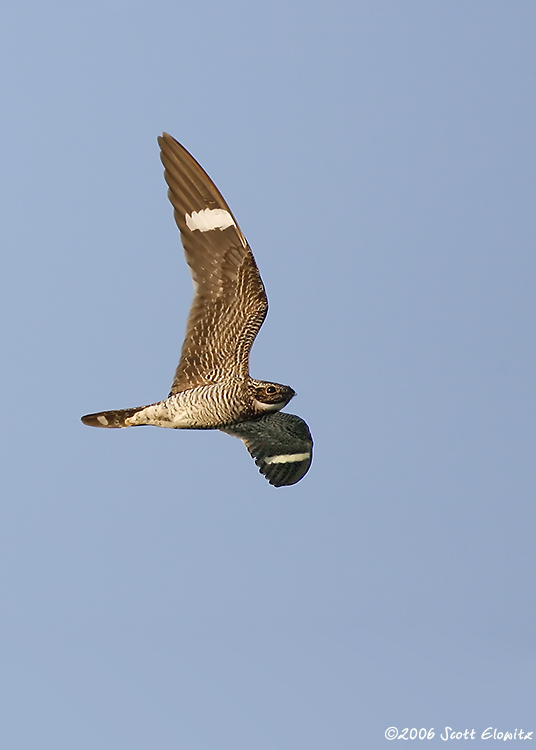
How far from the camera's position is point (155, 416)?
488 inches

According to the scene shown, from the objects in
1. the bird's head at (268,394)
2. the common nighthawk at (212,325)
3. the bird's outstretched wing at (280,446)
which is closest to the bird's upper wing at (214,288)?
the common nighthawk at (212,325)

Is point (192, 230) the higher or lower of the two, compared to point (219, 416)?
higher

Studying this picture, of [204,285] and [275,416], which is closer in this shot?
[204,285]

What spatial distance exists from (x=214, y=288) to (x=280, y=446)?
7.51 feet

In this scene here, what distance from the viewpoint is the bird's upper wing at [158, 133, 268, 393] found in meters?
12.5

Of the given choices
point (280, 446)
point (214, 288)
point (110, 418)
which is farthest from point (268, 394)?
point (110, 418)

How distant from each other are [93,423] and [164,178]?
2.83 m

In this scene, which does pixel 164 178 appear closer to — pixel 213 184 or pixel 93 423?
pixel 213 184

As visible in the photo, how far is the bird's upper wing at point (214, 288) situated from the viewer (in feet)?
40.9

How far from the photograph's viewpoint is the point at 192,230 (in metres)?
12.6

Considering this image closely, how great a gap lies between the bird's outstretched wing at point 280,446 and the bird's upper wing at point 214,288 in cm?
120

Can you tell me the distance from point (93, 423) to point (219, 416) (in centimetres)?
139

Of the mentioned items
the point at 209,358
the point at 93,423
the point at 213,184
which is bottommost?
the point at 93,423

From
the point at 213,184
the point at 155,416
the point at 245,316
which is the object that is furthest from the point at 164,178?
the point at 155,416
